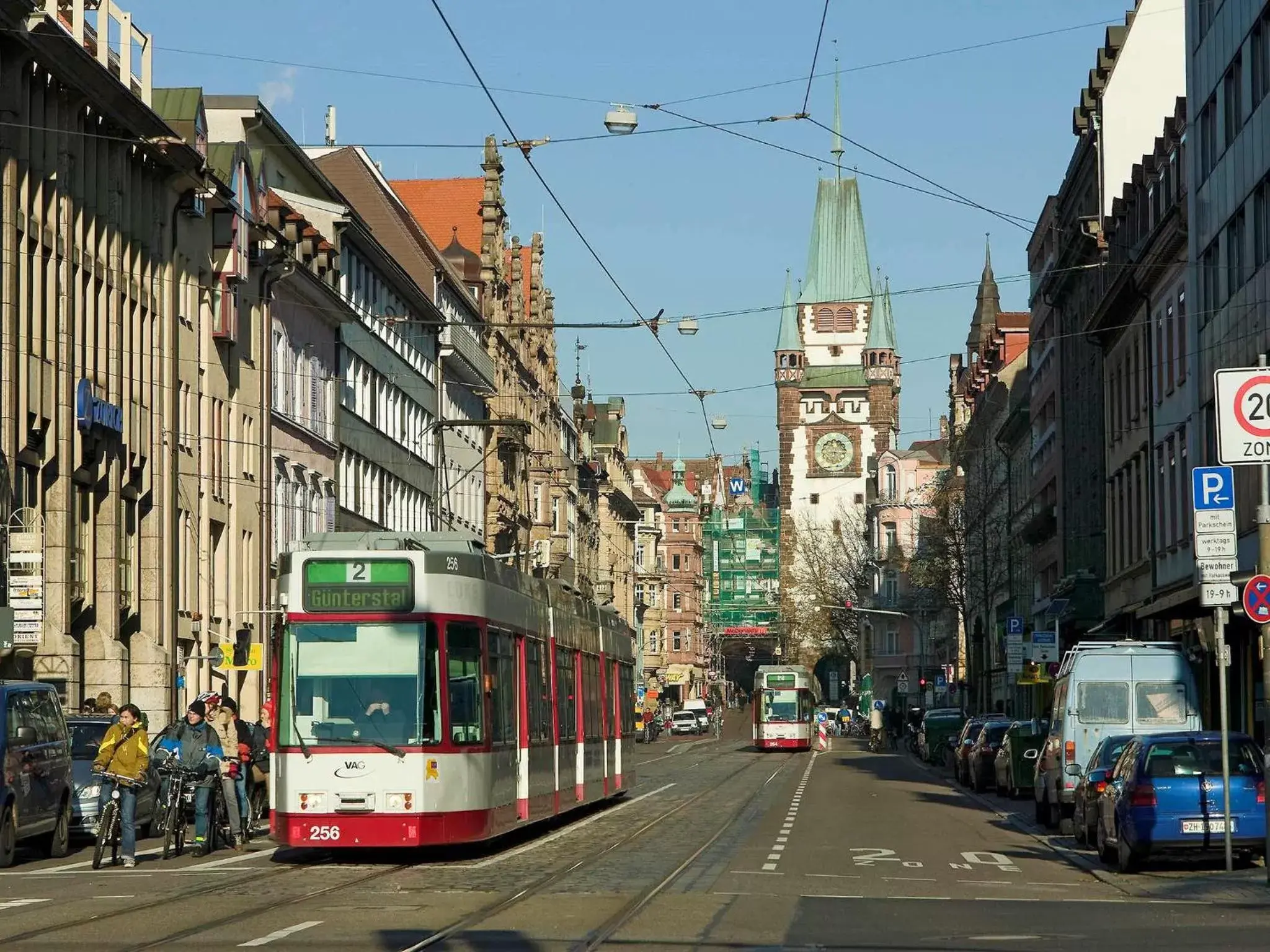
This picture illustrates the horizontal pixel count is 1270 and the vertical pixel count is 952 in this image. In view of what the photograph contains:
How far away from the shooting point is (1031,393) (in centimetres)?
9012

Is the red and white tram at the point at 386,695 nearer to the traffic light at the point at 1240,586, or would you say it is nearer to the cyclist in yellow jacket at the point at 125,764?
the cyclist in yellow jacket at the point at 125,764

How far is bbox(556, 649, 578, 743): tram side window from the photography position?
29078 mm

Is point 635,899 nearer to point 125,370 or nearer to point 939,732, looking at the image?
point 125,370

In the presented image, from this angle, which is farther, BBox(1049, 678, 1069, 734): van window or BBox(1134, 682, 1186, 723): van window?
BBox(1049, 678, 1069, 734): van window

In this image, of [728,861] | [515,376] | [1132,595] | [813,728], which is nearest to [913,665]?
[813,728]

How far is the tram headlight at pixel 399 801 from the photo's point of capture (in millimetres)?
22031

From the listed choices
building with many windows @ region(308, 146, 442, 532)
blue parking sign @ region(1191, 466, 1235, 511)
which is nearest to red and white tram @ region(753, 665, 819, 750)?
building with many windows @ region(308, 146, 442, 532)

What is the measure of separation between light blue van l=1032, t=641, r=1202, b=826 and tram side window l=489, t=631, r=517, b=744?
8.99 m

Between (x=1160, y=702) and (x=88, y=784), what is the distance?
551 inches

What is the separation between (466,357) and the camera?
84.4 meters

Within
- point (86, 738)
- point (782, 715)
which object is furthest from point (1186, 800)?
point (782, 715)

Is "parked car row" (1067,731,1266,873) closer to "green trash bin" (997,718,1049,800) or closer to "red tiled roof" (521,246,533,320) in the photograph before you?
"green trash bin" (997,718,1049,800)

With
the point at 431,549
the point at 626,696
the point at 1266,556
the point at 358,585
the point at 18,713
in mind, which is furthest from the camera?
the point at 626,696

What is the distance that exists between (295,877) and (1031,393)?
72.3 m
